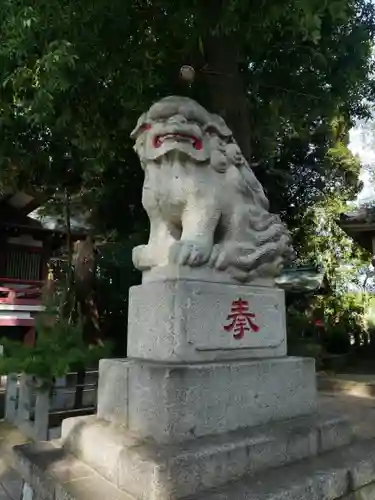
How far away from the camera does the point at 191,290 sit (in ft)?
7.79

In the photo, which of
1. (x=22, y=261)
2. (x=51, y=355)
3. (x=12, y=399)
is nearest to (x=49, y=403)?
(x=51, y=355)

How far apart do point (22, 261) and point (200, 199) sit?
12.7 meters

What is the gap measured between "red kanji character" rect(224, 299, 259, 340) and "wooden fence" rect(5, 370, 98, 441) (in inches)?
A: 136

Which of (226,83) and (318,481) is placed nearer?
(318,481)

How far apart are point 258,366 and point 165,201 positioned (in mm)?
1103

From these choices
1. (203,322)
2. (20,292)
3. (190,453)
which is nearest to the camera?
(190,453)

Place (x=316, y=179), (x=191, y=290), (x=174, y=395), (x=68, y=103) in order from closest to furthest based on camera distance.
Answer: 1. (x=174, y=395)
2. (x=191, y=290)
3. (x=68, y=103)
4. (x=316, y=179)

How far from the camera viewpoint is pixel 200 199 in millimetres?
2600

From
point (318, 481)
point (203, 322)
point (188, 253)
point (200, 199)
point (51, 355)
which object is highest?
point (200, 199)

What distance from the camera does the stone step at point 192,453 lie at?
1934 mm

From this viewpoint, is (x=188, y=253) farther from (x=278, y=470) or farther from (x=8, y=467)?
(x=8, y=467)

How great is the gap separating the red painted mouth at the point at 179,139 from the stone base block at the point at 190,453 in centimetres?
165

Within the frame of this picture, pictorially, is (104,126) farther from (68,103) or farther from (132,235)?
(132,235)

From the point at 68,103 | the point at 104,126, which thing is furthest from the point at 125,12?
the point at 104,126
